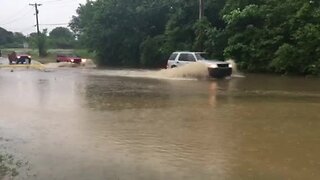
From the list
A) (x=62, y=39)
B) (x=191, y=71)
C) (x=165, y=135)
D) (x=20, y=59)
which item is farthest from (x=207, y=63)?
(x=62, y=39)

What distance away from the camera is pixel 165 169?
7734mm

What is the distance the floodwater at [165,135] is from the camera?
25.3 ft

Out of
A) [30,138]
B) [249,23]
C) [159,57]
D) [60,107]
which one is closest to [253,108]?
[60,107]

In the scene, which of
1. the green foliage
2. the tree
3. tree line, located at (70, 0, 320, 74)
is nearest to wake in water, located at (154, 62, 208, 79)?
tree line, located at (70, 0, 320, 74)

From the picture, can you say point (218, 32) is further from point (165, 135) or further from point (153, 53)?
point (165, 135)

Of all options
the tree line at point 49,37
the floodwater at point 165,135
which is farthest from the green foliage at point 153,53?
the tree line at point 49,37

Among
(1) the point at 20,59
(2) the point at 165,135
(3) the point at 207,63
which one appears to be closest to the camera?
(2) the point at 165,135

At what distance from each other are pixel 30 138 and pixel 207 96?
8804mm

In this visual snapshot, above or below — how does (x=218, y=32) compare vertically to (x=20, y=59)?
above

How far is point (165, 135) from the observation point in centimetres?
1062

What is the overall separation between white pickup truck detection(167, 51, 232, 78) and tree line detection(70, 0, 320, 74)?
432 cm

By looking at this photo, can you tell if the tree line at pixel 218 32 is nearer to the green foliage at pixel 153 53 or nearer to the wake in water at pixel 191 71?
the green foliage at pixel 153 53

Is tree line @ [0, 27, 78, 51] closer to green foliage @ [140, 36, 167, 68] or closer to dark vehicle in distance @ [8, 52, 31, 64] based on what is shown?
dark vehicle in distance @ [8, 52, 31, 64]

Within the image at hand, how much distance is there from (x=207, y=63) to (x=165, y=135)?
17.1 meters
